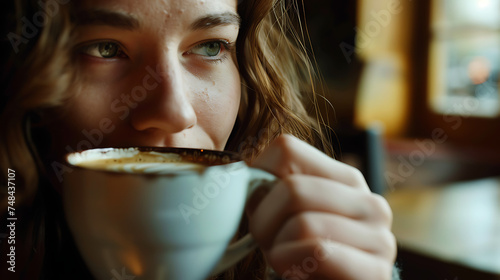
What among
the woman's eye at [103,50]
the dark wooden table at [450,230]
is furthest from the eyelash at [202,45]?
the dark wooden table at [450,230]

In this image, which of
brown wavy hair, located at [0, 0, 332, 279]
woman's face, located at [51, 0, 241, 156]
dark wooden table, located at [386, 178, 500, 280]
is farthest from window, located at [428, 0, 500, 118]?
woman's face, located at [51, 0, 241, 156]

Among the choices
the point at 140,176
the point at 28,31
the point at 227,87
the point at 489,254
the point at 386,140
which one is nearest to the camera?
the point at 140,176

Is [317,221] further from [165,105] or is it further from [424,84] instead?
[424,84]

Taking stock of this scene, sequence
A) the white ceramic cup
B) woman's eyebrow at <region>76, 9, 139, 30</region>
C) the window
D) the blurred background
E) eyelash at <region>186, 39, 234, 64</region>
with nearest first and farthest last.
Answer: the white ceramic cup
woman's eyebrow at <region>76, 9, 139, 30</region>
eyelash at <region>186, 39, 234, 64</region>
the blurred background
the window

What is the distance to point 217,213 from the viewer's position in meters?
0.35

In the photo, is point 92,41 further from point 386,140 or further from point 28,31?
point 386,140

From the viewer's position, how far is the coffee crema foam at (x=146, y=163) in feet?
1.36

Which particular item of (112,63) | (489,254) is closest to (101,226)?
(112,63)

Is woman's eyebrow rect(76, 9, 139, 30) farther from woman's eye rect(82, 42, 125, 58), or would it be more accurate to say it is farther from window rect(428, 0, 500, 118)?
window rect(428, 0, 500, 118)

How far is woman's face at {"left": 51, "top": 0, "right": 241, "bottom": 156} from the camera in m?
0.50

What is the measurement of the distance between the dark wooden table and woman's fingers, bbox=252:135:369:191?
330 mm

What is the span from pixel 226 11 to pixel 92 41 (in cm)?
17

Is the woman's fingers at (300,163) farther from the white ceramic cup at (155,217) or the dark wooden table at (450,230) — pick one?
the dark wooden table at (450,230)

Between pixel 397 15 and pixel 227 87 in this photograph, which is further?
pixel 397 15
